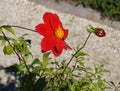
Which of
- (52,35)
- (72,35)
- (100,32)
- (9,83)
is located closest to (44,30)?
(52,35)

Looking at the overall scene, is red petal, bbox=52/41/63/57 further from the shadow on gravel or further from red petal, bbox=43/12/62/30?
the shadow on gravel

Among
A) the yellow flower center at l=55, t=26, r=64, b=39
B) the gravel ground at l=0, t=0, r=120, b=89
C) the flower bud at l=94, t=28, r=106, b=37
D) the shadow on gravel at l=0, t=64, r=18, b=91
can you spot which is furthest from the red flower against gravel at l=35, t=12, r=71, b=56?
the gravel ground at l=0, t=0, r=120, b=89

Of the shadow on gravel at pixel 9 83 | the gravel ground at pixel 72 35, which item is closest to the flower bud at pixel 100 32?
the shadow on gravel at pixel 9 83

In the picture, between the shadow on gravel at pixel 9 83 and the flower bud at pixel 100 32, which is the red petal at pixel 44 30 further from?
the shadow on gravel at pixel 9 83

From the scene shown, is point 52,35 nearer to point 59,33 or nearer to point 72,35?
point 59,33

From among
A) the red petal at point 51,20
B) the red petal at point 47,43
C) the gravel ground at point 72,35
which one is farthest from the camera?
the gravel ground at point 72,35
